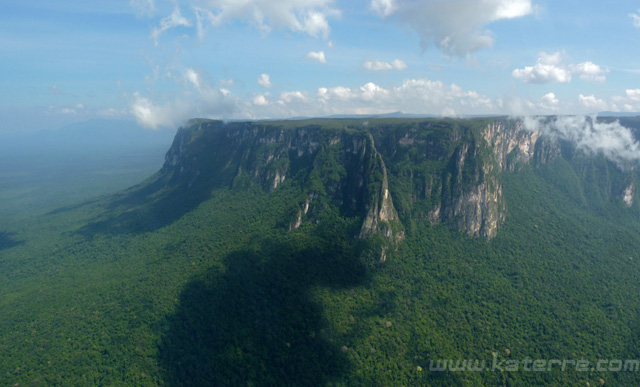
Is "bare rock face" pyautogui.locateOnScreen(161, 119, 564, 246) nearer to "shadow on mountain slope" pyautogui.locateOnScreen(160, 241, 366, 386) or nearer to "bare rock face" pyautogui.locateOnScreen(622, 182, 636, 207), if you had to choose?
"bare rock face" pyautogui.locateOnScreen(622, 182, 636, 207)

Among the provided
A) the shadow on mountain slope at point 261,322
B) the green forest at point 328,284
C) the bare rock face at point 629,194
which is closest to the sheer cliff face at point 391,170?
the bare rock face at point 629,194

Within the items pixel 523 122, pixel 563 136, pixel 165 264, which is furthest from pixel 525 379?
pixel 563 136

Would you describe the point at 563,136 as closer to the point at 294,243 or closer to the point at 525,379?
the point at 525,379

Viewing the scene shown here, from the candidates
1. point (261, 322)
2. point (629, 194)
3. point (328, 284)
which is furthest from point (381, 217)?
point (629, 194)

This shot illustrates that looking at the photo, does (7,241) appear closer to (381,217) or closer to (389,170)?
(381,217)

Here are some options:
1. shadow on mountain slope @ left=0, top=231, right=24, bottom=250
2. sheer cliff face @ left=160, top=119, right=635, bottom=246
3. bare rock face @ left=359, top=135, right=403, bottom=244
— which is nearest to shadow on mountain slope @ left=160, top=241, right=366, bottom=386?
bare rock face @ left=359, top=135, right=403, bottom=244
